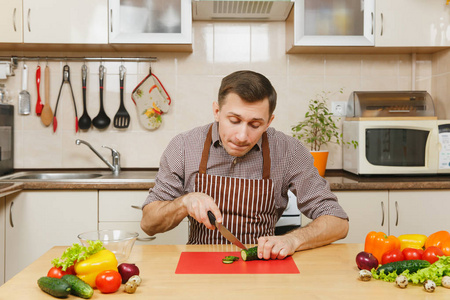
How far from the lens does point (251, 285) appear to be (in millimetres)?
1205

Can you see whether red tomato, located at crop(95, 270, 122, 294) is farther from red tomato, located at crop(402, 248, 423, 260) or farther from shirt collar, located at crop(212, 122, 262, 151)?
shirt collar, located at crop(212, 122, 262, 151)

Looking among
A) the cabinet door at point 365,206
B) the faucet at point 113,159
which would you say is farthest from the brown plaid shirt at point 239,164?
the faucet at point 113,159

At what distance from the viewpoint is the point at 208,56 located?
3244mm

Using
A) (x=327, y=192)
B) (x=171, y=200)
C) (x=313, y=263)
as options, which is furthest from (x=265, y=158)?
(x=313, y=263)

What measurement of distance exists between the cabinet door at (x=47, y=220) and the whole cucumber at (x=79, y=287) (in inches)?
61.0

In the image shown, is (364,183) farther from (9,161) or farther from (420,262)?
(9,161)

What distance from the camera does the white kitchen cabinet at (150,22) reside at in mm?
2863

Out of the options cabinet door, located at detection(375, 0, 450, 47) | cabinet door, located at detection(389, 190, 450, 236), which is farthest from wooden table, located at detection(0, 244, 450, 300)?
cabinet door, located at detection(375, 0, 450, 47)

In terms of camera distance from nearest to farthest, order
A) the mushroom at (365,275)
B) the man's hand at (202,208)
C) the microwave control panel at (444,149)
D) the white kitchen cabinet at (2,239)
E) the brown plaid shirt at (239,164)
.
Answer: the mushroom at (365,275) < the man's hand at (202,208) < the brown plaid shirt at (239,164) < the white kitchen cabinet at (2,239) < the microwave control panel at (444,149)

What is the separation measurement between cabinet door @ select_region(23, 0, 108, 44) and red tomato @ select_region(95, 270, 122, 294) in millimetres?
2006

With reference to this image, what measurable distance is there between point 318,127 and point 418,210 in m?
0.79

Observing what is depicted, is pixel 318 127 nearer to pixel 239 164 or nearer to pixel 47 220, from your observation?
pixel 239 164

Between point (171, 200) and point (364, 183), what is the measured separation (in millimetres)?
1213

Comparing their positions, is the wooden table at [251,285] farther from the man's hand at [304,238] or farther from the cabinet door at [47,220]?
the cabinet door at [47,220]
